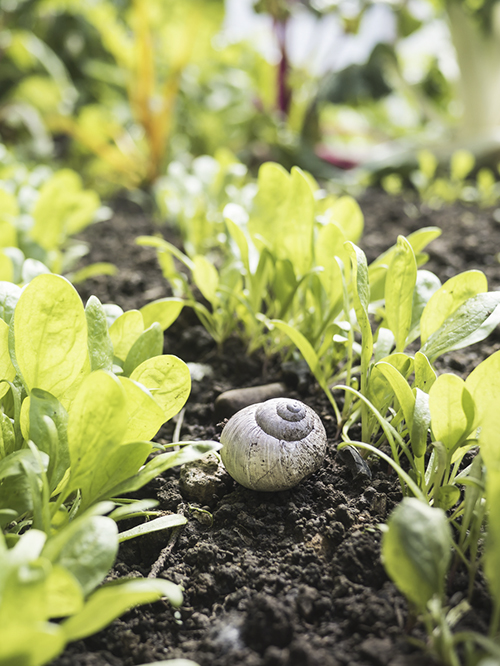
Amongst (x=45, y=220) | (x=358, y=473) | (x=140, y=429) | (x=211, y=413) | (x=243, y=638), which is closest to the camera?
(x=243, y=638)

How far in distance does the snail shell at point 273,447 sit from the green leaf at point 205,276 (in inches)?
16.1

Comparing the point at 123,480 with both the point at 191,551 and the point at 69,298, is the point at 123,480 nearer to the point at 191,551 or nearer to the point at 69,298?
the point at 191,551

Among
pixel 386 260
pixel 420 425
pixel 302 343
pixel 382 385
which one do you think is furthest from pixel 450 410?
pixel 386 260

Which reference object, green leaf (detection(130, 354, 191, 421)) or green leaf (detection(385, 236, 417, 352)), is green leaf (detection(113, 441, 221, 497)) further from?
green leaf (detection(385, 236, 417, 352))

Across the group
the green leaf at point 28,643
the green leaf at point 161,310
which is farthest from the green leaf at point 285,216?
the green leaf at point 28,643

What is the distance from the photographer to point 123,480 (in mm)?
694

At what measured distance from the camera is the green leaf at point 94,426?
0.62 meters

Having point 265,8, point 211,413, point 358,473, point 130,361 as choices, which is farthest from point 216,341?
point 265,8

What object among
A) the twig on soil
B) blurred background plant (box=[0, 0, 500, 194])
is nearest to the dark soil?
the twig on soil

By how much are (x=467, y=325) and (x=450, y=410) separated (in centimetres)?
20

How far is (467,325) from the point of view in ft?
2.69

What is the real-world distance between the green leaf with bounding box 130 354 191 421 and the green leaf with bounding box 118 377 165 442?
1.7 inches

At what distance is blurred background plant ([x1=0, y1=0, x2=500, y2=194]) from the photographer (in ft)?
10.4

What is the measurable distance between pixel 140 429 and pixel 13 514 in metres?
0.19
